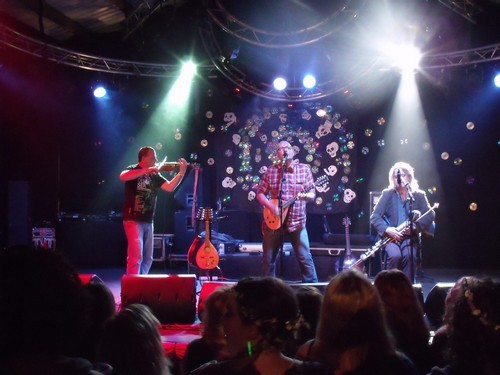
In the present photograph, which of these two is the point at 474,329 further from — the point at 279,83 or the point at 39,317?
the point at 279,83

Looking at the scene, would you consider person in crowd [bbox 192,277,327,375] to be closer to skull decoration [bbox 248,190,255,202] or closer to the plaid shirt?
the plaid shirt

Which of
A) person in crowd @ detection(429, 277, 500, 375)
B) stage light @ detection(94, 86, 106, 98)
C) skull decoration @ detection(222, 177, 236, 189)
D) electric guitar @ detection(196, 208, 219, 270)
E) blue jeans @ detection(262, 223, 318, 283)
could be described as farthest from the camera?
skull decoration @ detection(222, 177, 236, 189)

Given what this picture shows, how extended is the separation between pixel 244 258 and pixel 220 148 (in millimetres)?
3137

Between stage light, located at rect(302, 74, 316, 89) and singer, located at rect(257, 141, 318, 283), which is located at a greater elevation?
stage light, located at rect(302, 74, 316, 89)

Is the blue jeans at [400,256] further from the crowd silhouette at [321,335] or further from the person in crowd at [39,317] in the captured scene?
the person in crowd at [39,317]

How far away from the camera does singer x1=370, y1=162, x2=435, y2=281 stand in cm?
762

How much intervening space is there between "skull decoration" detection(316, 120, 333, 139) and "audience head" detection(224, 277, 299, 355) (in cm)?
990

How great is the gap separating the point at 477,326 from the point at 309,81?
903 centimetres

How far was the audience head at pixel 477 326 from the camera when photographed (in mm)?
2365

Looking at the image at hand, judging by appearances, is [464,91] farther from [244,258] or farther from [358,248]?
[244,258]

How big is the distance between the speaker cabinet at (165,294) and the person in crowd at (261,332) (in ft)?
11.6

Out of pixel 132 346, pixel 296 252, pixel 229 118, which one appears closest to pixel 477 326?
pixel 132 346

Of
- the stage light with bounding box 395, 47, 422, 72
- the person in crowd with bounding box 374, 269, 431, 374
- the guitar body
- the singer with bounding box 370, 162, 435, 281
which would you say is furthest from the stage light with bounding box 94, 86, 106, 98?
the person in crowd with bounding box 374, 269, 431, 374

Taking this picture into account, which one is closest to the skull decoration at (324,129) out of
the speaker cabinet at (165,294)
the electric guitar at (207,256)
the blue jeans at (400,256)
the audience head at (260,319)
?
the electric guitar at (207,256)
